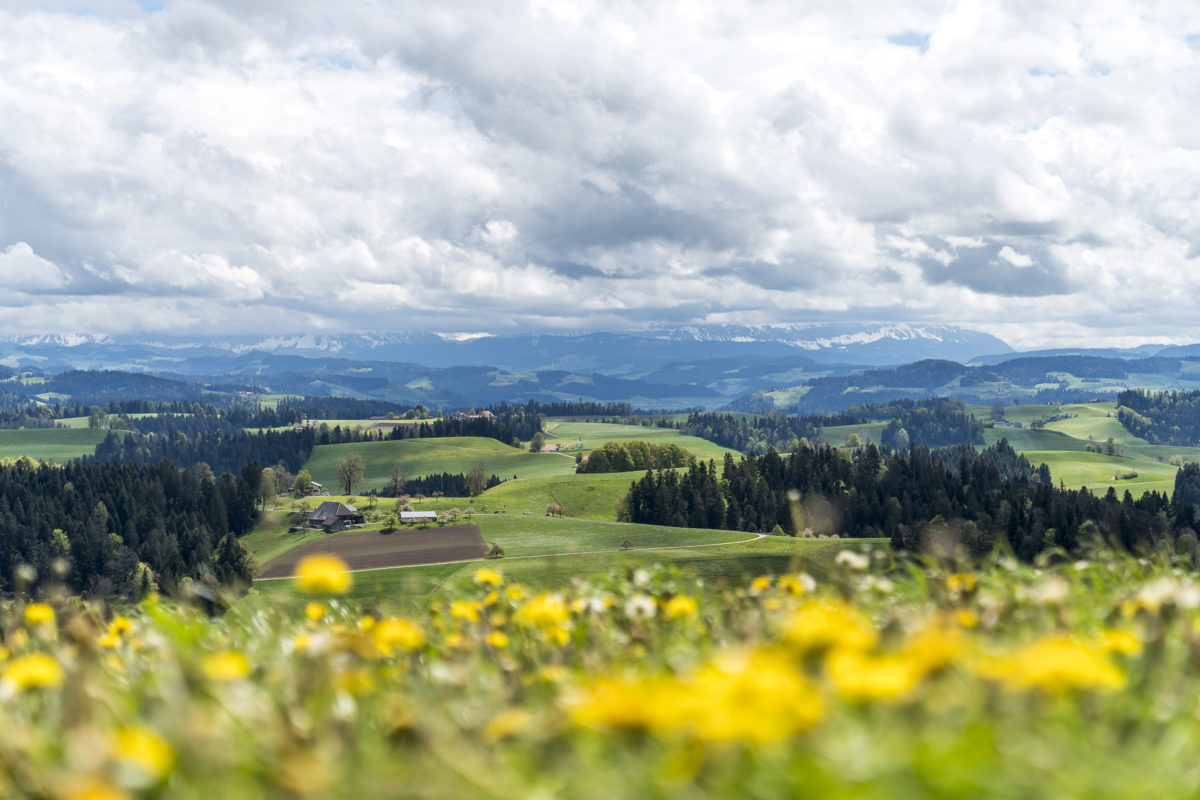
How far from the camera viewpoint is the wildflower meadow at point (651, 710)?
228 cm

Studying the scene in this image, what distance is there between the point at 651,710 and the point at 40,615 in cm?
607

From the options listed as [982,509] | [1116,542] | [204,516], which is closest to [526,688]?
[1116,542]

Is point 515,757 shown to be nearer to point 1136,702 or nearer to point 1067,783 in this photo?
point 1067,783

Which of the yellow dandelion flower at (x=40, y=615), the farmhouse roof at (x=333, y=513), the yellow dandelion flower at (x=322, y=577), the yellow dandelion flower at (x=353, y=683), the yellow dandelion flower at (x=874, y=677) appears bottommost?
the farmhouse roof at (x=333, y=513)

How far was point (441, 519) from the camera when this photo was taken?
14525 cm

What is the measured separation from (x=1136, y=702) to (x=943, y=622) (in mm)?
952

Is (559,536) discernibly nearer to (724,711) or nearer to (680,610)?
(680,610)

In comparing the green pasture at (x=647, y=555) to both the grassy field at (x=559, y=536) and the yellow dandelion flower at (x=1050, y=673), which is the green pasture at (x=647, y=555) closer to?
the grassy field at (x=559, y=536)

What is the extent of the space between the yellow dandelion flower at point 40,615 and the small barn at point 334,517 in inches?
5647

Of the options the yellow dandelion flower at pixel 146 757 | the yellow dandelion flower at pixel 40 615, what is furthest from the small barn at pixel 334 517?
the yellow dandelion flower at pixel 146 757

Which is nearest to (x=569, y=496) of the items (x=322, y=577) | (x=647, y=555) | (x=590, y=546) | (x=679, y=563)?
(x=590, y=546)

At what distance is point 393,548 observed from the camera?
118 m

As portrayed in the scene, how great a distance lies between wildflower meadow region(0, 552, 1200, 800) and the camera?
2.28 metres

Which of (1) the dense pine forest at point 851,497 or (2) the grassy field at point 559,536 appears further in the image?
(1) the dense pine forest at point 851,497
